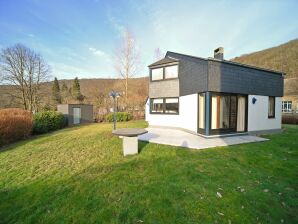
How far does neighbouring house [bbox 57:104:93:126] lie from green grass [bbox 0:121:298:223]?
11.0 meters

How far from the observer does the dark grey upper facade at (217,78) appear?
7.63m

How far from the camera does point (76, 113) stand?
1681 centimetres

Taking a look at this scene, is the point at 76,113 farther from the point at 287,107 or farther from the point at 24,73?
the point at 287,107

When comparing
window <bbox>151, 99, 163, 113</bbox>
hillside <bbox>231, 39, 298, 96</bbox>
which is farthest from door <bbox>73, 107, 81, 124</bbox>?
hillside <bbox>231, 39, 298, 96</bbox>

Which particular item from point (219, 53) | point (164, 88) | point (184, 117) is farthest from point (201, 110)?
point (164, 88)

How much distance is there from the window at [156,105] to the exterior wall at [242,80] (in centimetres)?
486

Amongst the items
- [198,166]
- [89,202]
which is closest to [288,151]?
[198,166]

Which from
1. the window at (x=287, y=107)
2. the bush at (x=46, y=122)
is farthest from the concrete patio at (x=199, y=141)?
the window at (x=287, y=107)

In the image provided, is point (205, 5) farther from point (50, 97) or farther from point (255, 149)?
point (50, 97)

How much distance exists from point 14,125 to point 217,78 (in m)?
11.7

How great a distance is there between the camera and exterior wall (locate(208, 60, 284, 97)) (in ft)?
25.0

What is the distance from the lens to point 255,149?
585 centimetres

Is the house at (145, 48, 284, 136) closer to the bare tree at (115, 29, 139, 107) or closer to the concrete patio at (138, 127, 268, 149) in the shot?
the concrete patio at (138, 127, 268, 149)

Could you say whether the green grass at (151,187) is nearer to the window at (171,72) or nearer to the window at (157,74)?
the window at (171,72)
